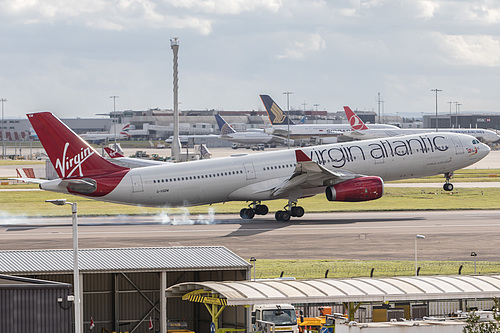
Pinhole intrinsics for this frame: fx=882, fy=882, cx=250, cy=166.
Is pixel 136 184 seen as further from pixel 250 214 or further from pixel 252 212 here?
pixel 252 212

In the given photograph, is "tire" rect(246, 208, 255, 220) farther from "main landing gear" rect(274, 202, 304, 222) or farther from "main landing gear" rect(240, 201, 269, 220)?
"main landing gear" rect(274, 202, 304, 222)

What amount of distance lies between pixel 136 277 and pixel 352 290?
34.9 ft

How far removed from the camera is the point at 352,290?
2880cm

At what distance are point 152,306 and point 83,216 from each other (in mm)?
40609

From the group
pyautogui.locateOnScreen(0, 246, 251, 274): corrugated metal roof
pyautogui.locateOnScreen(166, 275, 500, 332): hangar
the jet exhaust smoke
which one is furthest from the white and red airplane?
pyautogui.locateOnScreen(166, 275, 500, 332): hangar

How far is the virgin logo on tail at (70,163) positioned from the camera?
62.8 metres

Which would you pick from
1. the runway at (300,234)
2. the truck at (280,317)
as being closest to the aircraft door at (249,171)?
the runway at (300,234)

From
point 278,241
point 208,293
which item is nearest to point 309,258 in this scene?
point 278,241

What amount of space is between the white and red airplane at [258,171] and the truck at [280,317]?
33225mm

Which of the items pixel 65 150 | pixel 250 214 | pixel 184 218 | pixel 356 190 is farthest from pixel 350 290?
pixel 184 218

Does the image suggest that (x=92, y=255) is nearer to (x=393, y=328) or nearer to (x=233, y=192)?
(x=393, y=328)

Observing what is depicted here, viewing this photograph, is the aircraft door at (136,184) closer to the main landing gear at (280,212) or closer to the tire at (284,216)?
the main landing gear at (280,212)

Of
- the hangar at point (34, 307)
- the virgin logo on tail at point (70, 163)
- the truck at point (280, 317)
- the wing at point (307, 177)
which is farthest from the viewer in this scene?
the wing at point (307, 177)

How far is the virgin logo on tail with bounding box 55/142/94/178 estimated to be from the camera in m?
Answer: 62.8
